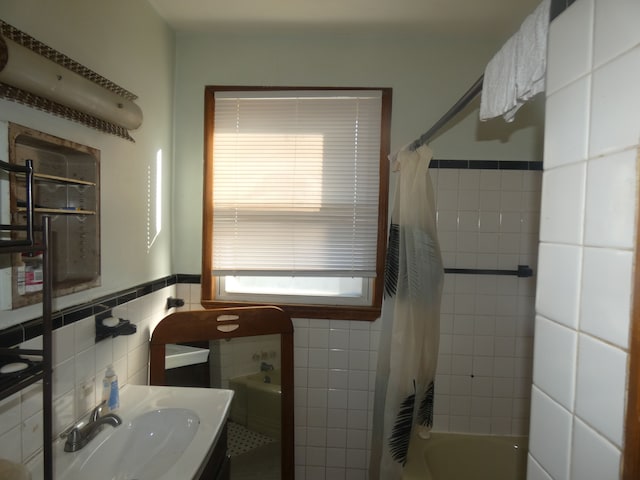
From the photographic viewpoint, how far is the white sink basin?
1.03 meters

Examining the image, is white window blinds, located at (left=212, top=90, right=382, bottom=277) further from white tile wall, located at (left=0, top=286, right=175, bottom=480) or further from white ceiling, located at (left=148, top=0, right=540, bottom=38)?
white tile wall, located at (left=0, top=286, right=175, bottom=480)

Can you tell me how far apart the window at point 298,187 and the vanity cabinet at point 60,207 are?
0.67 metres

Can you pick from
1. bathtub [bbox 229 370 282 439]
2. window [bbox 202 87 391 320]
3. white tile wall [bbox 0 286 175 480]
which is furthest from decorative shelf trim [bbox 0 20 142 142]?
bathtub [bbox 229 370 282 439]

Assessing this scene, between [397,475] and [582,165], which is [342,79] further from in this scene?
[397,475]

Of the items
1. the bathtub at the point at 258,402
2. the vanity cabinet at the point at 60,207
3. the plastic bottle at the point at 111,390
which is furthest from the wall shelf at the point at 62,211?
the bathtub at the point at 258,402

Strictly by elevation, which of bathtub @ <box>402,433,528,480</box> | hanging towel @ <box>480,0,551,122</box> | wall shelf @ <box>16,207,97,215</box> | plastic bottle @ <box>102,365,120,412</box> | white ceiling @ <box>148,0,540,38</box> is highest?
white ceiling @ <box>148,0,540,38</box>

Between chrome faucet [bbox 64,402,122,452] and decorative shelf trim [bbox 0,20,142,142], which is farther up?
decorative shelf trim [bbox 0,20,142,142]

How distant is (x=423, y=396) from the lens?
1.67m

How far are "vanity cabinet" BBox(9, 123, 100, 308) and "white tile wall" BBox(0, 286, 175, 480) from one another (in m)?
0.16

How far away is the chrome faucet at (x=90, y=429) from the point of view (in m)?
1.06

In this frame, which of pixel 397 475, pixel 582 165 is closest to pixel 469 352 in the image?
pixel 397 475

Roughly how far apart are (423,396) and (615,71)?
157cm

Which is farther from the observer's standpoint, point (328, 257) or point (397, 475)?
point (328, 257)

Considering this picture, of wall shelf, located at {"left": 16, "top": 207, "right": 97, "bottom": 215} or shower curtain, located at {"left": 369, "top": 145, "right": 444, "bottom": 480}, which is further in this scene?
shower curtain, located at {"left": 369, "top": 145, "right": 444, "bottom": 480}
